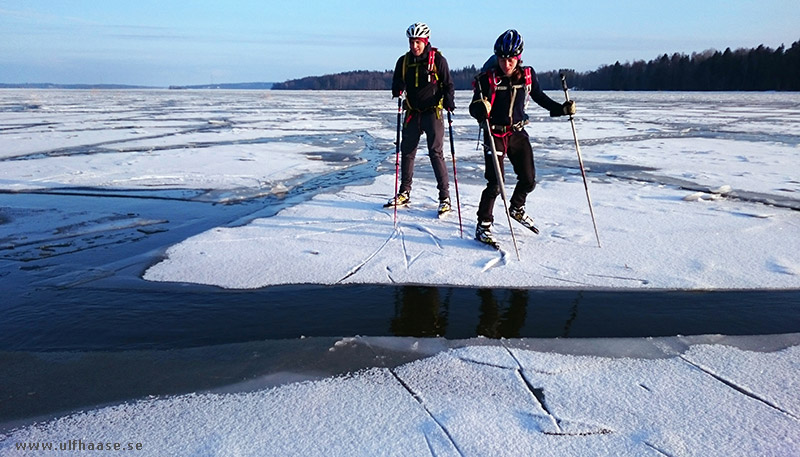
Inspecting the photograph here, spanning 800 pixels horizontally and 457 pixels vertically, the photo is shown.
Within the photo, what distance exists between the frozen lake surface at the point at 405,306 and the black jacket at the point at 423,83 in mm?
1198

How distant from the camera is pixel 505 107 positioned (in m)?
4.42

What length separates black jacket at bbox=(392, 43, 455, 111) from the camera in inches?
210

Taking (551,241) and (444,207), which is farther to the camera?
(444,207)

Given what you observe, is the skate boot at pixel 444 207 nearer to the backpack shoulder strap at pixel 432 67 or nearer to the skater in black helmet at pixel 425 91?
the skater in black helmet at pixel 425 91

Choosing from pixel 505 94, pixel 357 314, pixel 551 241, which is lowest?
pixel 357 314

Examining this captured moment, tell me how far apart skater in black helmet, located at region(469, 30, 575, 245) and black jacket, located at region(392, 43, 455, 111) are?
3.03 ft

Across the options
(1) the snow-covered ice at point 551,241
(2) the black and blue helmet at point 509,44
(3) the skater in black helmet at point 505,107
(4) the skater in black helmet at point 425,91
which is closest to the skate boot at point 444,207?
(4) the skater in black helmet at point 425,91

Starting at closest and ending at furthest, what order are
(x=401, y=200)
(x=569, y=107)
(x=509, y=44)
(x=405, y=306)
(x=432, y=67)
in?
(x=405, y=306), (x=509, y=44), (x=569, y=107), (x=432, y=67), (x=401, y=200)

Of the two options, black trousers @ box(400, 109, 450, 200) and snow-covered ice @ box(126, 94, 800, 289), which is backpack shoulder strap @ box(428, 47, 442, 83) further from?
snow-covered ice @ box(126, 94, 800, 289)

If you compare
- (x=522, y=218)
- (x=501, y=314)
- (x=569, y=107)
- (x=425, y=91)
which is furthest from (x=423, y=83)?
(x=501, y=314)

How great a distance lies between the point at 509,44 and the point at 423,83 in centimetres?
142

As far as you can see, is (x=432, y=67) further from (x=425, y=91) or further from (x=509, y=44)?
(x=509, y=44)

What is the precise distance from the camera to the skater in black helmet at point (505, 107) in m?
4.20

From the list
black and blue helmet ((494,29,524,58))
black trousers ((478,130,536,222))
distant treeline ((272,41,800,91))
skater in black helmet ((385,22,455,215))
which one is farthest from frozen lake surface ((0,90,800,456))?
distant treeline ((272,41,800,91))
